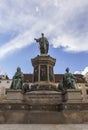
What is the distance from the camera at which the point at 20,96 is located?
17266mm

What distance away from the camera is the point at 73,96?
16812 mm

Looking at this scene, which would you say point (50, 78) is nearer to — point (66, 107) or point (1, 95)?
point (66, 107)

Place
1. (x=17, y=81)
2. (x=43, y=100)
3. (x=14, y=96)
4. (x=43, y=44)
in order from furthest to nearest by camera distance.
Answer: (x=43, y=44) < (x=17, y=81) < (x=43, y=100) < (x=14, y=96)

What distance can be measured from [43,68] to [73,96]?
500 cm

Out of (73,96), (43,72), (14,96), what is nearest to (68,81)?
(73,96)

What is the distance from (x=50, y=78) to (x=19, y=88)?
3.73 metres

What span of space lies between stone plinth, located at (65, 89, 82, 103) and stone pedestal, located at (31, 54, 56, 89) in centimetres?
345

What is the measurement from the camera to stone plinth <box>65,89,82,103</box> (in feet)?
54.7

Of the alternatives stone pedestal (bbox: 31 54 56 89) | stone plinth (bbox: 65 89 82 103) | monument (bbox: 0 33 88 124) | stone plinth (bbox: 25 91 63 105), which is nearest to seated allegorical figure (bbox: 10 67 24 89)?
monument (bbox: 0 33 88 124)

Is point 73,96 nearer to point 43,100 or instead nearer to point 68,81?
A: point 68,81

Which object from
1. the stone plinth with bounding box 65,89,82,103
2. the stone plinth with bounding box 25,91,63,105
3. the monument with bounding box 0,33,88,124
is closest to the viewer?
the monument with bounding box 0,33,88,124

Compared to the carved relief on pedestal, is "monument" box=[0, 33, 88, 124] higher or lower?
lower

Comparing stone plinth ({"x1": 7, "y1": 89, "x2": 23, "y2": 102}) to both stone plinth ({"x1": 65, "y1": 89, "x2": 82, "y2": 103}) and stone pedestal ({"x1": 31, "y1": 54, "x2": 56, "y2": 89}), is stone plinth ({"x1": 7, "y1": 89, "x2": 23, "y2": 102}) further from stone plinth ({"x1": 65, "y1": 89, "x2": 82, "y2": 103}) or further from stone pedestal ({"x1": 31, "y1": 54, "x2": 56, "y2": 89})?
stone plinth ({"x1": 65, "y1": 89, "x2": 82, "y2": 103})

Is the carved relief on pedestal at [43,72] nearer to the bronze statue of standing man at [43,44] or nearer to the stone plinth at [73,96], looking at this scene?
the bronze statue of standing man at [43,44]
